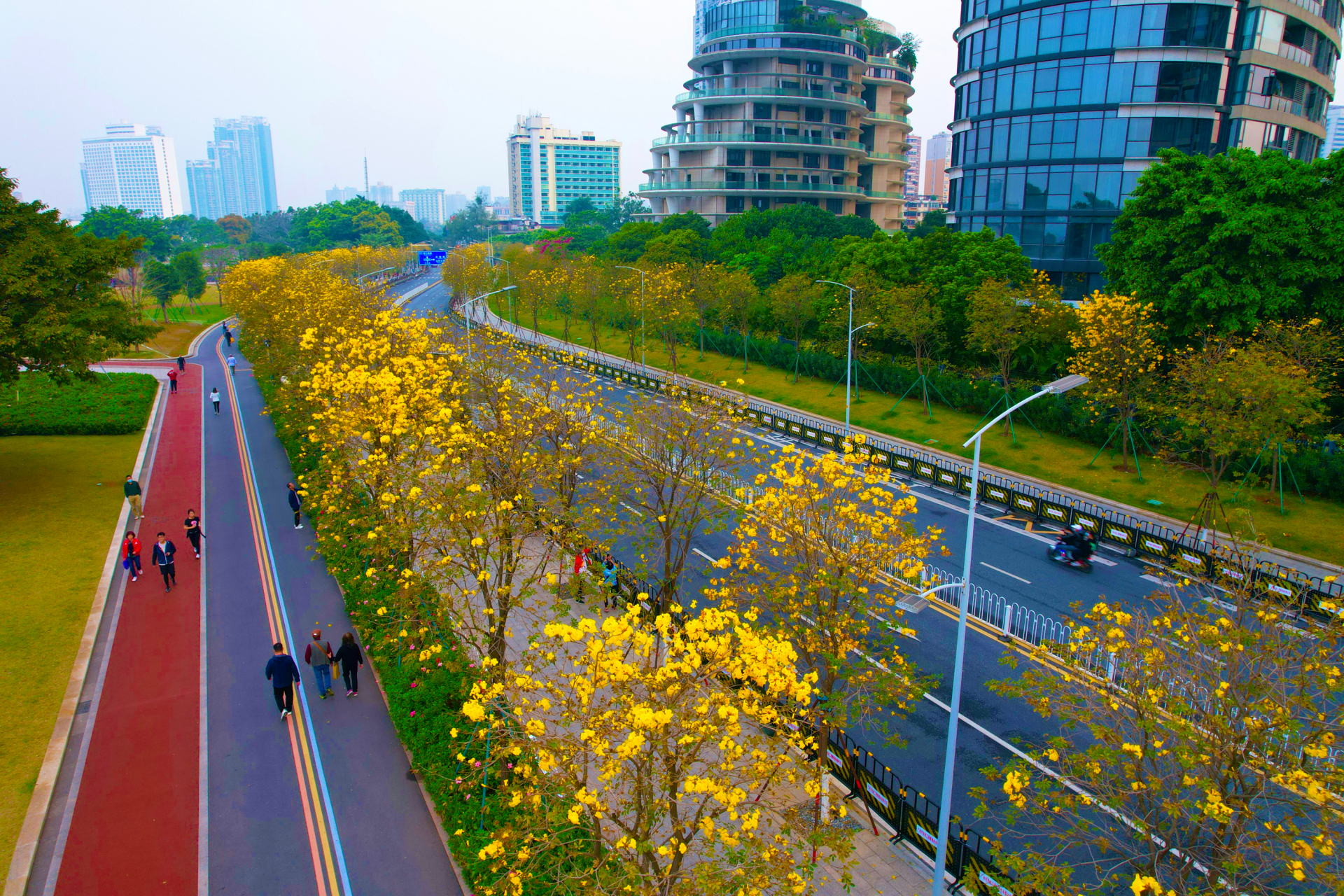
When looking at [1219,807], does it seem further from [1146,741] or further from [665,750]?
[665,750]

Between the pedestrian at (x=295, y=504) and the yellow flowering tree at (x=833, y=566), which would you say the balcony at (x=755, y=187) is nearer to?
the pedestrian at (x=295, y=504)

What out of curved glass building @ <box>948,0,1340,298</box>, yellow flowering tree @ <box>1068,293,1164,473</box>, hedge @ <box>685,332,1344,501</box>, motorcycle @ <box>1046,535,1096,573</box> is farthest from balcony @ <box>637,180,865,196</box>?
motorcycle @ <box>1046,535,1096,573</box>

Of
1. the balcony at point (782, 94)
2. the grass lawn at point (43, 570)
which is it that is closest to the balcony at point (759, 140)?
the balcony at point (782, 94)

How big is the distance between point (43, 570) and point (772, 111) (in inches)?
3718

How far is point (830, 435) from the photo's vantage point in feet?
115

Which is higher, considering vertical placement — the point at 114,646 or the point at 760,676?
the point at 760,676

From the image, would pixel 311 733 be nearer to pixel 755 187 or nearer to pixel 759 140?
pixel 755 187

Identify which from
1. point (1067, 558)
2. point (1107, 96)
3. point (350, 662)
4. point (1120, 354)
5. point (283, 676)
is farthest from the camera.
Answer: point (1107, 96)

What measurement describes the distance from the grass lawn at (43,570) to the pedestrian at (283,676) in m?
4.20

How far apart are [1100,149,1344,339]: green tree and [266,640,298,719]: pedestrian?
3436 centimetres

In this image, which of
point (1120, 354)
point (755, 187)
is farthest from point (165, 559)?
point (755, 187)

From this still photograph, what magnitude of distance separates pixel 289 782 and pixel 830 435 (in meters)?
25.8

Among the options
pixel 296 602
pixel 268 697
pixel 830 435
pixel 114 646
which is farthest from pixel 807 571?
pixel 830 435

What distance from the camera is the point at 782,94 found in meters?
97.7
